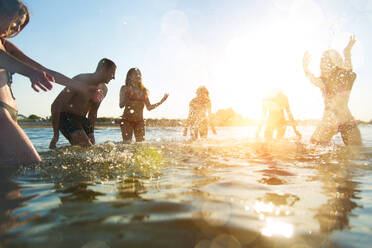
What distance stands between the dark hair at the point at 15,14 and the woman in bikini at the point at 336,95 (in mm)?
6895

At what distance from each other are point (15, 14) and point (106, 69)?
291 cm

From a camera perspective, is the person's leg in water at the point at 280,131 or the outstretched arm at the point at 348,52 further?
the person's leg in water at the point at 280,131

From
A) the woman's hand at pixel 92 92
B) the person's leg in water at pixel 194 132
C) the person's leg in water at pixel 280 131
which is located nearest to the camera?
the woman's hand at pixel 92 92

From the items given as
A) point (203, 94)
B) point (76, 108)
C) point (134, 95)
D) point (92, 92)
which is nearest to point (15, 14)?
point (92, 92)

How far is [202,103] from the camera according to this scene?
9.71 m

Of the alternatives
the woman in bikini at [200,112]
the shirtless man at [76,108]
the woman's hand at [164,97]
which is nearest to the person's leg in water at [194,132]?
the woman in bikini at [200,112]

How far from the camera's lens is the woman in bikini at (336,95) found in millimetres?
6207

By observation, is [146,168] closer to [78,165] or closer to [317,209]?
[78,165]

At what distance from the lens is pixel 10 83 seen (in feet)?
9.38

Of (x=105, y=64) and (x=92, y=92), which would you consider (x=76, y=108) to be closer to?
(x=105, y=64)

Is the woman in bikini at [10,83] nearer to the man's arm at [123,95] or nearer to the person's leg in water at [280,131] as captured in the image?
the man's arm at [123,95]

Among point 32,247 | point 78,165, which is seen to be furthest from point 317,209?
point 78,165

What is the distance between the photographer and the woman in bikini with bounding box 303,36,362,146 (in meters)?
6.21

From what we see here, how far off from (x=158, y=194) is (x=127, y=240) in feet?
2.42
